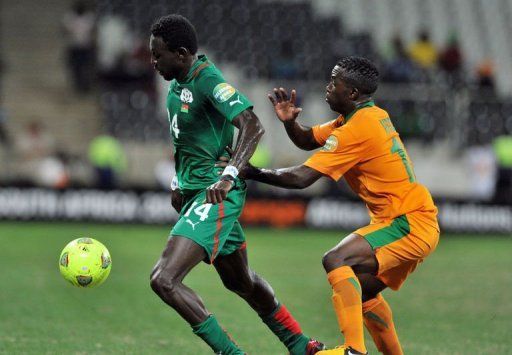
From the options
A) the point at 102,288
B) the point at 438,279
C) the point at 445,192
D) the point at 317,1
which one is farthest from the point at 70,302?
the point at 317,1

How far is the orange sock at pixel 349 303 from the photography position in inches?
287

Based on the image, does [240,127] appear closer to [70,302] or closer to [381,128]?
[381,128]

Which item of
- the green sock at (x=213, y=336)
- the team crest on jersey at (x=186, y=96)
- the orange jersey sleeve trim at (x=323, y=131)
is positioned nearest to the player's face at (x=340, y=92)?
the orange jersey sleeve trim at (x=323, y=131)

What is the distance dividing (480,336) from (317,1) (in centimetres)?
1858

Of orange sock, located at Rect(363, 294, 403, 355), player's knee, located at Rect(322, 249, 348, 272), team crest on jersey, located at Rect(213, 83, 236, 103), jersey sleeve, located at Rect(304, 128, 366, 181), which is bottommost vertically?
orange sock, located at Rect(363, 294, 403, 355)

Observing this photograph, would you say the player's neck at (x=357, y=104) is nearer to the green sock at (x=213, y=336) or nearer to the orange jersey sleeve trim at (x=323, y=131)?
the orange jersey sleeve trim at (x=323, y=131)

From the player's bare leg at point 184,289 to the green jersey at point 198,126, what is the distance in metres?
0.61

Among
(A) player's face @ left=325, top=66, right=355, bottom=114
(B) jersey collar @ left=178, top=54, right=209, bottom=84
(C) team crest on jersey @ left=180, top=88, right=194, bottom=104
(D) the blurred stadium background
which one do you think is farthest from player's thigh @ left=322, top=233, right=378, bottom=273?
(D) the blurred stadium background

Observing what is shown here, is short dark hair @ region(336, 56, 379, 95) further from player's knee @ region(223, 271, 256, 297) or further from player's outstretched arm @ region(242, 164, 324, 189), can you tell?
player's knee @ region(223, 271, 256, 297)

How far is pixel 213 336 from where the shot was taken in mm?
7180

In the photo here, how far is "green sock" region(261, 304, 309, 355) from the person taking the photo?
817 cm

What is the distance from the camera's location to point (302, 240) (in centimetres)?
1927

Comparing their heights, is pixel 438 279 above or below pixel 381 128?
below

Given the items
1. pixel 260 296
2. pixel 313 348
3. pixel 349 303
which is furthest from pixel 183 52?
pixel 313 348
